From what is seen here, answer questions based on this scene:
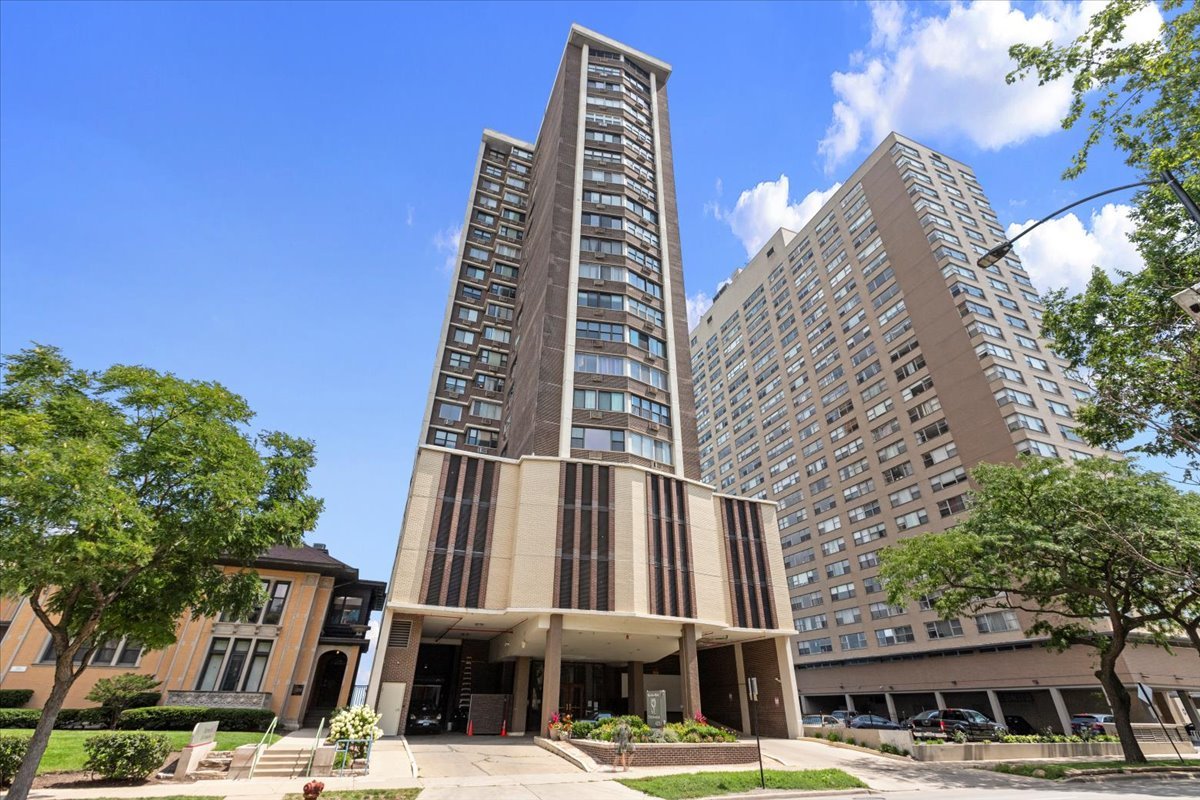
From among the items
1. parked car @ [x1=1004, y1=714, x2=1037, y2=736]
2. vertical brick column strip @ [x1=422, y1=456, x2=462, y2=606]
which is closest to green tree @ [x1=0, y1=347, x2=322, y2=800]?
vertical brick column strip @ [x1=422, y1=456, x2=462, y2=606]

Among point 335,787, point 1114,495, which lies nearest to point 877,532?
point 1114,495

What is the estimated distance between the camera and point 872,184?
7412 centimetres

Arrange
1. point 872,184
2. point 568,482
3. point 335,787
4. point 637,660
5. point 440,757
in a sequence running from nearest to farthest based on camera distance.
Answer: point 335,787 → point 440,757 → point 568,482 → point 637,660 → point 872,184

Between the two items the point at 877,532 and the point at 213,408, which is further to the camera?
the point at 877,532

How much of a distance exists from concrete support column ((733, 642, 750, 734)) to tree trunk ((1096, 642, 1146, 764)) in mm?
16984

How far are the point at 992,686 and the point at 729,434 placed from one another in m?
49.0

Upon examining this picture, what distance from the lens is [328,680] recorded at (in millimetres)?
37281

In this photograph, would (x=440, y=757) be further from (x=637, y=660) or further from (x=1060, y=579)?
(x=1060, y=579)

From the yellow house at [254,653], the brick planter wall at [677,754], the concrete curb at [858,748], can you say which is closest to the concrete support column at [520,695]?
the yellow house at [254,653]

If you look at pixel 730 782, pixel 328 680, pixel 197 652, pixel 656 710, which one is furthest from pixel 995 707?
pixel 197 652

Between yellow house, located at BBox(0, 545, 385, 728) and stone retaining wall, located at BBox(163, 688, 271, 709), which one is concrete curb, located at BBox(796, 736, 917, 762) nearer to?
yellow house, located at BBox(0, 545, 385, 728)

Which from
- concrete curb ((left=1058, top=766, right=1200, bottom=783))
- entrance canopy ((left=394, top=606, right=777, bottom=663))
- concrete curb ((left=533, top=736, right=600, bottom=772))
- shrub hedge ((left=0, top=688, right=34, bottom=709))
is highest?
entrance canopy ((left=394, top=606, right=777, bottom=663))

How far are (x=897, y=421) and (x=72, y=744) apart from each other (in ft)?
221

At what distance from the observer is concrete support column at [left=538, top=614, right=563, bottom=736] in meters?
26.6
